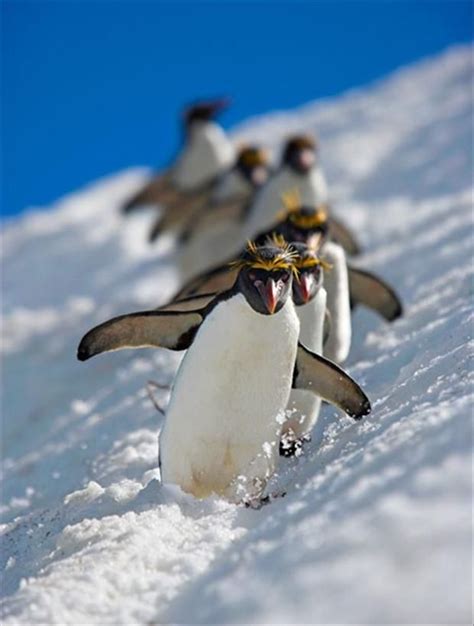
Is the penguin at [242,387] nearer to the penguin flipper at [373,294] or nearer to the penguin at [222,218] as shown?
the penguin flipper at [373,294]

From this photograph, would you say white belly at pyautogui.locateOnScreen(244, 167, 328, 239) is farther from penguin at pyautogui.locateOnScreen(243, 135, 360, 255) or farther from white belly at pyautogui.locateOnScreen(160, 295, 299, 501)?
white belly at pyautogui.locateOnScreen(160, 295, 299, 501)

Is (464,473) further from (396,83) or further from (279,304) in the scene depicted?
(396,83)

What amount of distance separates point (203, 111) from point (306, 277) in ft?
27.0

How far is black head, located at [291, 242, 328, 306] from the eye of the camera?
4.88 metres

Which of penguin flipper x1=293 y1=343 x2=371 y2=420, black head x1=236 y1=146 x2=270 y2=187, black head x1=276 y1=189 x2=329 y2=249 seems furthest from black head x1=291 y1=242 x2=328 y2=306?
black head x1=236 y1=146 x2=270 y2=187

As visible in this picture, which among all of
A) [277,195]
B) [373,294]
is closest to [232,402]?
[373,294]

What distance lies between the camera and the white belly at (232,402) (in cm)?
428

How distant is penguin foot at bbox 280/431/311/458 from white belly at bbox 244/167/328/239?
4.33 meters

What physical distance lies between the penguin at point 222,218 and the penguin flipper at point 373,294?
3062 millimetres

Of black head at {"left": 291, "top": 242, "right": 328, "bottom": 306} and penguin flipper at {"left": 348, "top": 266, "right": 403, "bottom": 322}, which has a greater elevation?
penguin flipper at {"left": 348, "top": 266, "right": 403, "bottom": 322}

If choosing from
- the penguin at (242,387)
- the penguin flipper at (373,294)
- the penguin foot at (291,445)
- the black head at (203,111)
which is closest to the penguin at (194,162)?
the black head at (203,111)

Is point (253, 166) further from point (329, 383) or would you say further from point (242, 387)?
point (242, 387)

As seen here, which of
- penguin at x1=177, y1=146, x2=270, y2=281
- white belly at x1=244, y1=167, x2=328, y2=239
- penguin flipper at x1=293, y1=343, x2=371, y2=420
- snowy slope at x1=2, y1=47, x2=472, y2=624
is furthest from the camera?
penguin at x1=177, y1=146, x2=270, y2=281

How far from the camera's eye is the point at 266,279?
4168 mm
